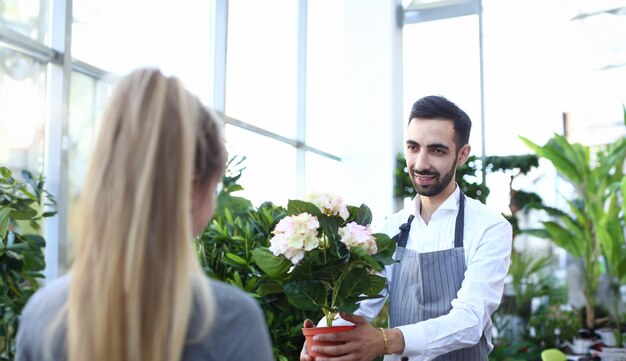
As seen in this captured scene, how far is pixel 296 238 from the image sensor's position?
1816mm

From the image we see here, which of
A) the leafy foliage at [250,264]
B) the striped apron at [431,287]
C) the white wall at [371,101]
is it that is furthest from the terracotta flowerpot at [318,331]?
the white wall at [371,101]

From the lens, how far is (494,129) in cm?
758

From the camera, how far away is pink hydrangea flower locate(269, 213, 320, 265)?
181cm

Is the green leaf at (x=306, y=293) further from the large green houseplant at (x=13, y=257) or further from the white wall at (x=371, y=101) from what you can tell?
the white wall at (x=371, y=101)

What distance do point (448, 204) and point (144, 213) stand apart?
165 cm

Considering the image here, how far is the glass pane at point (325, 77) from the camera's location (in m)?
7.18

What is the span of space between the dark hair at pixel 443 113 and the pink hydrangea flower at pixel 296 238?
74 centimetres

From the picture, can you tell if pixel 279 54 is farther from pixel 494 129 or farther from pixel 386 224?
pixel 386 224

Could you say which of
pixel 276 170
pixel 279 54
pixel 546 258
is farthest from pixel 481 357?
pixel 546 258

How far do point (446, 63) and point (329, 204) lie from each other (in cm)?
623

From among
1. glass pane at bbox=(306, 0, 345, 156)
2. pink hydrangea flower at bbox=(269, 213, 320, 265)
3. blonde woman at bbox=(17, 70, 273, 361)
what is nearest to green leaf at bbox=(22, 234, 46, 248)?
pink hydrangea flower at bbox=(269, 213, 320, 265)

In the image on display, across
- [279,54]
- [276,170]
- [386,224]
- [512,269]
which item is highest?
[279,54]

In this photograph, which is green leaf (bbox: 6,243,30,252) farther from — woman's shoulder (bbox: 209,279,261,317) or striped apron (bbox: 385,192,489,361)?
woman's shoulder (bbox: 209,279,261,317)

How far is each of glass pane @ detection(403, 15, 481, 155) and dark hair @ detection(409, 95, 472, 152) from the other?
17.0 ft
